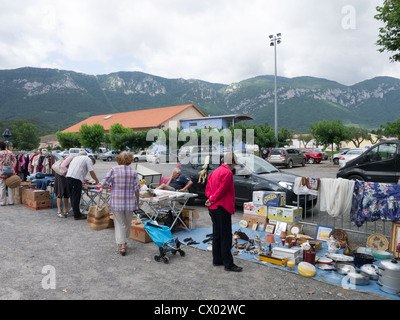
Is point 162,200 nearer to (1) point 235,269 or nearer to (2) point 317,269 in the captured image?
(1) point 235,269

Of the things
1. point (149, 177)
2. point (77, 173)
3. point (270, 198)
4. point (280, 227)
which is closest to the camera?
point (280, 227)

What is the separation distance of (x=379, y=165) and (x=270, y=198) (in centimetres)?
582

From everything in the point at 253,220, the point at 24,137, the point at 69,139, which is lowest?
the point at 253,220

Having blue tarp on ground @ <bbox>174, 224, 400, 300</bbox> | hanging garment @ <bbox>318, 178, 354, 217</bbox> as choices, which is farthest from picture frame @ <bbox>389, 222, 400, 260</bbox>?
hanging garment @ <bbox>318, 178, 354, 217</bbox>

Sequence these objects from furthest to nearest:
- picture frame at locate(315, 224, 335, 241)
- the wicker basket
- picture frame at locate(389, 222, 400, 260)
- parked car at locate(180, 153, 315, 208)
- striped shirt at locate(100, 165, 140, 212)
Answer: the wicker basket, parked car at locate(180, 153, 315, 208), picture frame at locate(315, 224, 335, 241), striped shirt at locate(100, 165, 140, 212), picture frame at locate(389, 222, 400, 260)

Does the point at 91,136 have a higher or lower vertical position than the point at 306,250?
higher

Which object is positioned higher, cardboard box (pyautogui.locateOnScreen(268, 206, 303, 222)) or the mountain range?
the mountain range

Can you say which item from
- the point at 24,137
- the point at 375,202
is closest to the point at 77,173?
the point at 375,202

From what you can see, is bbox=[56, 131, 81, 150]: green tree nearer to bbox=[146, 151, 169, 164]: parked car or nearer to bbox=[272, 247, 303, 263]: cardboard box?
bbox=[146, 151, 169, 164]: parked car

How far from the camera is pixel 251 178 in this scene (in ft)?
24.8

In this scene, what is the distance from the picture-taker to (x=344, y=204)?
5258 mm

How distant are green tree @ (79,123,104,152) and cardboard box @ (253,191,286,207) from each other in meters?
40.1

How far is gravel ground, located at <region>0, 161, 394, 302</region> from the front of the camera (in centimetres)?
348

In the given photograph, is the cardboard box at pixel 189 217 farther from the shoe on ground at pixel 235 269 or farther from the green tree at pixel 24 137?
the green tree at pixel 24 137
